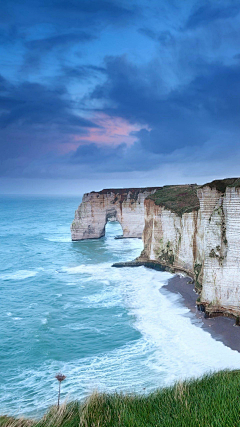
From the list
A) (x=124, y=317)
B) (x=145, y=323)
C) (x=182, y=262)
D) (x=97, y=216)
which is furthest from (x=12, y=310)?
(x=97, y=216)

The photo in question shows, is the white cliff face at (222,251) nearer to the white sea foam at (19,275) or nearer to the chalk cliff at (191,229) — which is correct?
the chalk cliff at (191,229)

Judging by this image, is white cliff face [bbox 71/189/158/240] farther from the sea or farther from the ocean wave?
the sea

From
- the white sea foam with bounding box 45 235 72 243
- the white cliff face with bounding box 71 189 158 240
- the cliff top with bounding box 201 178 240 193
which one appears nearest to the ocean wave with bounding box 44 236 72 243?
the white sea foam with bounding box 45 235 72 243

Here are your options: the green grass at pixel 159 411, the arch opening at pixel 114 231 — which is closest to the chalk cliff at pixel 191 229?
the arch opening at pixel 114 231

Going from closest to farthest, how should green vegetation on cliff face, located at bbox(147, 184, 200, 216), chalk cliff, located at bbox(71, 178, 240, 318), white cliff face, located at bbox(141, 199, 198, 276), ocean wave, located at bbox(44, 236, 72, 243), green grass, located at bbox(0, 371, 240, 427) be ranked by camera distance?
green grass, located at bbox(0, 371, 240, 427), chalk cliff, located at bbox(71, 178, 240, 318), white cliff face, located at bbox(141, 199, 198, 276), green vegetation on cliff face, located at bbox(147, 184, 200, 216), ocean wave, located at bbox(44, 236, 72, 243)

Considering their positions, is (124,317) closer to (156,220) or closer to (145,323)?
(145,323)

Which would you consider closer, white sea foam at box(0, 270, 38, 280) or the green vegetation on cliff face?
the green vegetation on cliff face

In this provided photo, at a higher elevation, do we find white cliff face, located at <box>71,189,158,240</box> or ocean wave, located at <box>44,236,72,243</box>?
white cliff face, located at <box>71,189,158,240</box>
